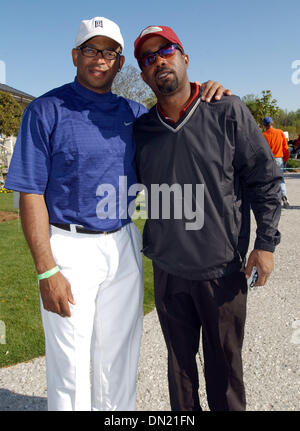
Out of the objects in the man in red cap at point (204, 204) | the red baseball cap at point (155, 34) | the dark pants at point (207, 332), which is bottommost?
the dark pants at point (207, 332)

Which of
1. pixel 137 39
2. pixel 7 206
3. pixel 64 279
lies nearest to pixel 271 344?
pixel 64 279

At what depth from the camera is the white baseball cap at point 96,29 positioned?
231 centimetres

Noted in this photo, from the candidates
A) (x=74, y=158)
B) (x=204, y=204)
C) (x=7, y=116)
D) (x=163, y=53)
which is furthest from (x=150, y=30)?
(x=7, y=116)

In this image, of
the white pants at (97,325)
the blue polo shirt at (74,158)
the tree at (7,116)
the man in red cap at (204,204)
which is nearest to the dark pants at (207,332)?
the man in red cap at (204,204)

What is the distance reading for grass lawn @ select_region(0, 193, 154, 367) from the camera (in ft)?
12.4

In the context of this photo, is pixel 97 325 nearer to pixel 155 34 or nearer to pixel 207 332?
pixel 207 332

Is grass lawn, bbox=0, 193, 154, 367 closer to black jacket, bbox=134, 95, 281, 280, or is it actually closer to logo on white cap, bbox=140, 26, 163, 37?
black jacket, bbox=134, 95, 281, 280

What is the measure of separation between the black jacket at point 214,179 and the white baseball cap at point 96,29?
1.89 ft

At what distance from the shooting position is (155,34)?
2354 millimetres

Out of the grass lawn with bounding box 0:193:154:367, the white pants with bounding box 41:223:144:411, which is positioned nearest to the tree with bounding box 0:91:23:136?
the grass lawn with bounding box 0:193:154:367

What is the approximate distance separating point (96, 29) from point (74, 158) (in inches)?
31.9

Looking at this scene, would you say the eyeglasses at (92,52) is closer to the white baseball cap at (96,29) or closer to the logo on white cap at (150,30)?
the white baseball cap at (96,29)

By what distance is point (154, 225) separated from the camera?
244cm

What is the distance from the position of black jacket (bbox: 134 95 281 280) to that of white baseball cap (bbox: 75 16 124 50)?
58cm
